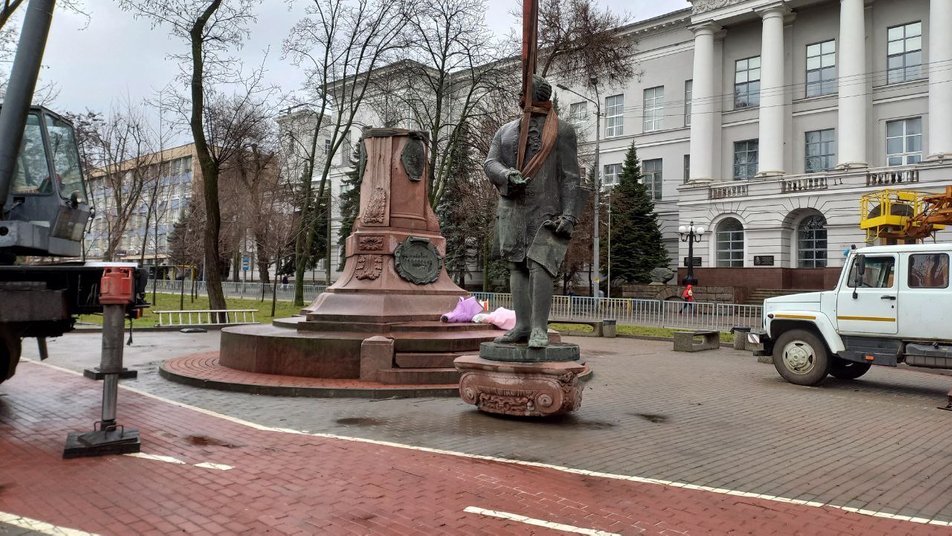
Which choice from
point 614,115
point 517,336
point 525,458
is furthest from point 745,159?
point 525,458

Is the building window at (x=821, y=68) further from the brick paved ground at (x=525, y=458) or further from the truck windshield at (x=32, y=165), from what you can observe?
the truck windshield at (x=32, y=165)

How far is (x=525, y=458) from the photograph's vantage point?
5.66m

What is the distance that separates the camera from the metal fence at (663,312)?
2250 cm

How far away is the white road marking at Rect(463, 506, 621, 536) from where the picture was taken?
3.96 meters

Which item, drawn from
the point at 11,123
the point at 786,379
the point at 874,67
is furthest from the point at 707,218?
the point at 11,123

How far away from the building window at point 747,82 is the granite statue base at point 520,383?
41025mm

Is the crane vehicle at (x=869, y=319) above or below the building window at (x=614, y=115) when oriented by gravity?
below

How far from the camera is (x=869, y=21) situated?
37844mm

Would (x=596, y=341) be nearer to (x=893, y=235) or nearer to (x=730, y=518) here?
(x=893, y=235)

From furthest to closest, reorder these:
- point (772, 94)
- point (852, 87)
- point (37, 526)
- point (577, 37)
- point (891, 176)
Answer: point (772, 94) → point (852, 87) → point (891, 176) → point (577, 37) → point (37, 526)

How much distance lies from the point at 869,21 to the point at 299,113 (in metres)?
33.4

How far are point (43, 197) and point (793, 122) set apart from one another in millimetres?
42610

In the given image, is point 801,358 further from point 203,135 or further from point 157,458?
point 203,135

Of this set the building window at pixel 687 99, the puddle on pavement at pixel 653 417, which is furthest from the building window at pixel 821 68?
the puddle on pavement at pixel 653 417
